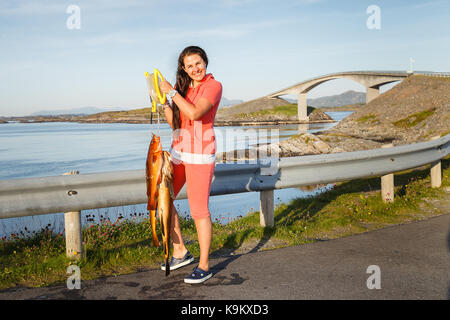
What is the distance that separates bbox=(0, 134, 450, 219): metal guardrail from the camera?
12.0 feet

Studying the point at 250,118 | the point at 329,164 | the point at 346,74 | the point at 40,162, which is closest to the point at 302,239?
the point at 329,164

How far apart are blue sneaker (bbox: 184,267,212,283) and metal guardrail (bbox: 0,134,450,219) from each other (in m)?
1.08

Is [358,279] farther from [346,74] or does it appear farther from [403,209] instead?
[346,74]

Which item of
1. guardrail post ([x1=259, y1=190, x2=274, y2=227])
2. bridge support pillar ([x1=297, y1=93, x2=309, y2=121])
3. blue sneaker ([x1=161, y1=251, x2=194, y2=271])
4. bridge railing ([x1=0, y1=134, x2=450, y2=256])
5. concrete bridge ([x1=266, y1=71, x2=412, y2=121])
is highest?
concrete bridge ([x1=266, y1=71, x2=412, y2=121])

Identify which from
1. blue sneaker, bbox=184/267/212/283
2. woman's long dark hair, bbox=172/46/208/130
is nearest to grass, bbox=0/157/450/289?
blue sneaker, bbox=184/267/212/283

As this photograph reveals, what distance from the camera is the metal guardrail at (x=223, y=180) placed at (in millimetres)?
3662

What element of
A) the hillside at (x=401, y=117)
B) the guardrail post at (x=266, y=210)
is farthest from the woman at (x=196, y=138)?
the hillside at (x=401, y=117)

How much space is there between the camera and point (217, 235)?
4.98 meters

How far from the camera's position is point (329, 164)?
5289mm

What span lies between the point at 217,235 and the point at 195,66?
2.33m

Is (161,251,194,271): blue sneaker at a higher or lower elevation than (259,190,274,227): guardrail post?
lower

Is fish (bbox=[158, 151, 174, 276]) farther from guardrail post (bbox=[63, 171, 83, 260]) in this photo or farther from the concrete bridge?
the concrete bridge

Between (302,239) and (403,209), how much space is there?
207cm
